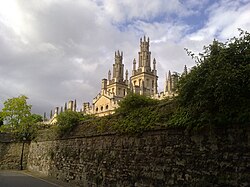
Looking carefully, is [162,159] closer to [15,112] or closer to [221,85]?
[221,85]

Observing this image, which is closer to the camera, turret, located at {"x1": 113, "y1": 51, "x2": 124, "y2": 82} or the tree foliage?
the tree foliage

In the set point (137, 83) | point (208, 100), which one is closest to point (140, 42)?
point (137, 83)

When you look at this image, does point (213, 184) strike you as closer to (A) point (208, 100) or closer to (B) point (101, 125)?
(A) point (208, 100)

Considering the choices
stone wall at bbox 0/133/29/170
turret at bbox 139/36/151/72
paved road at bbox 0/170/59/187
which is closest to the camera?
paved road at bbox 0/170/59/187

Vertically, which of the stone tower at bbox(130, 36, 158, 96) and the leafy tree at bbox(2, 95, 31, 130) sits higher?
the stone tower at bbox(130, 36, 158, 96)

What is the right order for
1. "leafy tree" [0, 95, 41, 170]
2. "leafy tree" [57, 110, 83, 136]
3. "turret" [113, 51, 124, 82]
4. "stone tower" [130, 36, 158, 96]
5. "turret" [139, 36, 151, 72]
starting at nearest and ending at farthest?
"leafy tree" [57, 110, 83, 136], "leafy tree" [0, 95, 41, 170], "stone tower" [130, 36, 158, 96], "turret" [139, 36, 151, 72], "turret" [113, 51, 124, 82]

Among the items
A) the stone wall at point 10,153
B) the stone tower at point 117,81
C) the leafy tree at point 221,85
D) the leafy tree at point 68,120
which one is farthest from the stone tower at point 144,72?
the leafy tree at point 221,85

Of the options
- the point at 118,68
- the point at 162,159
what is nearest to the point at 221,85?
the point at 162,159

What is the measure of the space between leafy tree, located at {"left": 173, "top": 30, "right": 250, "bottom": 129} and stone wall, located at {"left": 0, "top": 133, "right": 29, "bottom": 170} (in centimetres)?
2382

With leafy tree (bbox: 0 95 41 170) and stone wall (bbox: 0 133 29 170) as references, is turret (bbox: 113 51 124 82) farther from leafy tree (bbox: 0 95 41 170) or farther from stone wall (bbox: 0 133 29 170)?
stone wall (bbox: 0 133 29 170)

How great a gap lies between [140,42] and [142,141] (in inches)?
3496

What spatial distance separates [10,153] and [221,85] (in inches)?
1061

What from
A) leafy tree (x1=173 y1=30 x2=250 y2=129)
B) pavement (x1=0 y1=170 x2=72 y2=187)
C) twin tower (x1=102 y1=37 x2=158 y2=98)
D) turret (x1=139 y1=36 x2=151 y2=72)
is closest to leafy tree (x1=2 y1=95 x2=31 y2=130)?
pavement (x1=0 y1=170 x2=72 y2=187)

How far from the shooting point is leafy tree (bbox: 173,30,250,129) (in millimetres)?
6705
